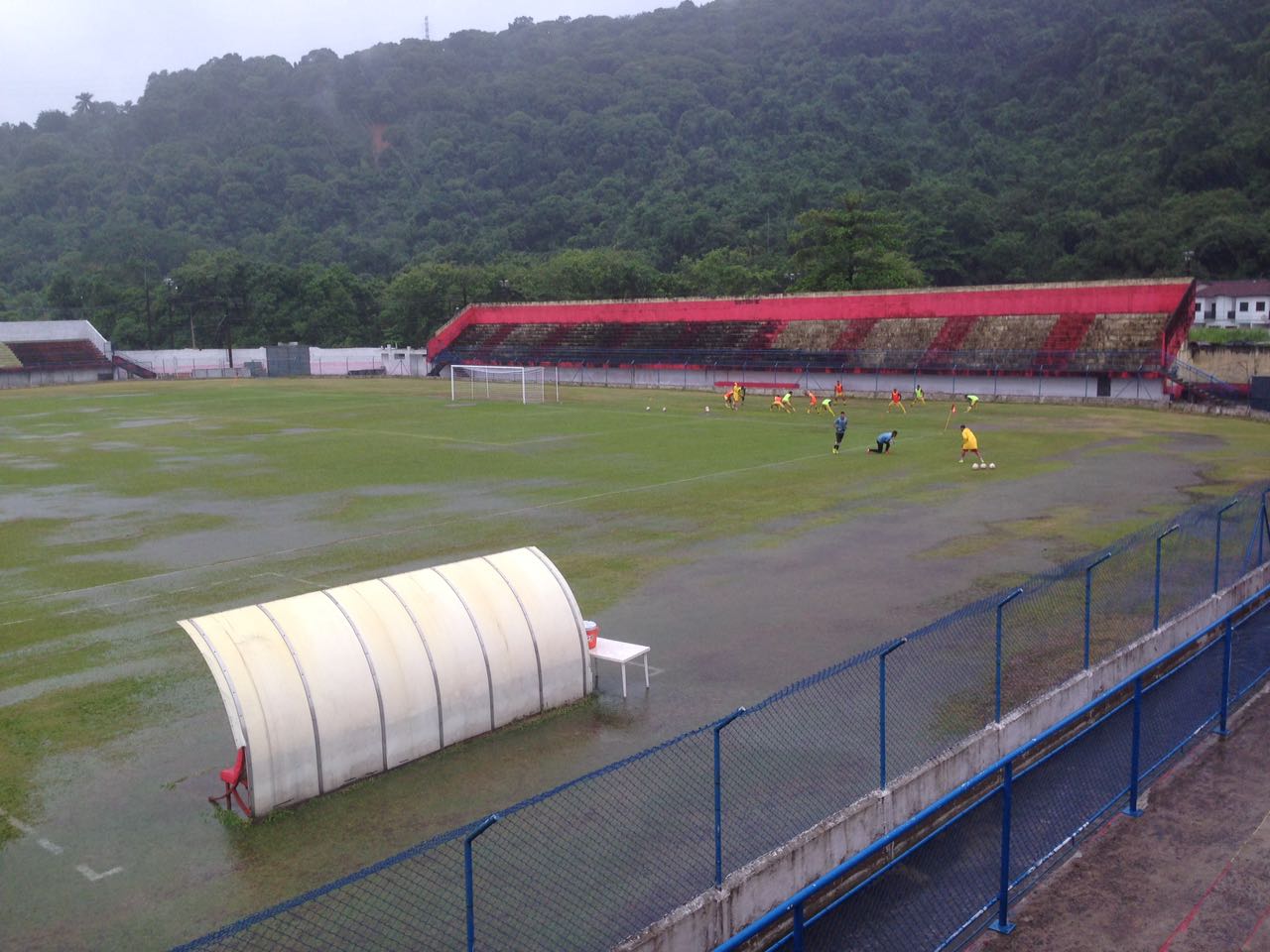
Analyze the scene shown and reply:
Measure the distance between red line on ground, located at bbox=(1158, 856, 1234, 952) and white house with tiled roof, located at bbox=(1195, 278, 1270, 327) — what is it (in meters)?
92.6

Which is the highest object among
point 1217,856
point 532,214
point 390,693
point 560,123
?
point 560,123

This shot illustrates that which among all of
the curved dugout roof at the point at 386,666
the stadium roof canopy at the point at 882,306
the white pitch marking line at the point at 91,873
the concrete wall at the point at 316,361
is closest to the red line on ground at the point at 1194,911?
the curved dugout roof at the point at 386,666

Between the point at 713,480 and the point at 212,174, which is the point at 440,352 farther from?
the point at 212,174

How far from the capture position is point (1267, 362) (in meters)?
56.2

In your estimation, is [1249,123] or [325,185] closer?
[1249,123]

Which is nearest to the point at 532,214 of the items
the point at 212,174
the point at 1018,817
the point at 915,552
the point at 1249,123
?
the point at 212,174

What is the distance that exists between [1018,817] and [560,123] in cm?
19756

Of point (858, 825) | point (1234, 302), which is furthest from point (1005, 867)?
point (1234, 302)

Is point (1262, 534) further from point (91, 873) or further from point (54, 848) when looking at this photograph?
point (54, 848)

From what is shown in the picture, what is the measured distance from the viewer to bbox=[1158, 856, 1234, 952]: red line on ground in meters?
8.45

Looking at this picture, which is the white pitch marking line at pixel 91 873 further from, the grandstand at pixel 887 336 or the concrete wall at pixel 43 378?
the concrete wall at pixel 43 378

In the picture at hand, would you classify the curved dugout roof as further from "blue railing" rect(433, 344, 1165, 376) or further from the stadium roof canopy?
the stadium roof canopy

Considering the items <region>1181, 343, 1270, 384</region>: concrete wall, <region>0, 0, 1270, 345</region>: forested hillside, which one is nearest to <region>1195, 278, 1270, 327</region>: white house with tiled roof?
<region>0, 0, 1270, 345</region>: forested hillside

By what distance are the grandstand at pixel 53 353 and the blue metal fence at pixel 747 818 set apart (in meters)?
86.1
